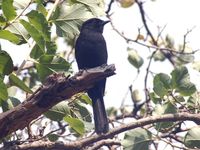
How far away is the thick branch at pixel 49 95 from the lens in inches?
78.0

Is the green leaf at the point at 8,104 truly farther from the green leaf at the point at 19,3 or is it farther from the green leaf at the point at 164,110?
the green leaf at the point at 164,110

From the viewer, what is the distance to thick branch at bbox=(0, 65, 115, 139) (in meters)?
1.98

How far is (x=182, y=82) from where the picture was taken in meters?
2.63

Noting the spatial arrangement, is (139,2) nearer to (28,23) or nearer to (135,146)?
(135,146)

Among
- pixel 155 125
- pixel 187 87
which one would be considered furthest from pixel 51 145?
pixel 187 87

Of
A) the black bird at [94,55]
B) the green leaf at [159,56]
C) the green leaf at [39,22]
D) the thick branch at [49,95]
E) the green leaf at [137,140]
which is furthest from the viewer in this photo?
the green leaf at [159,56]

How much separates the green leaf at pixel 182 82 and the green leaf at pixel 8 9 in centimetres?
108

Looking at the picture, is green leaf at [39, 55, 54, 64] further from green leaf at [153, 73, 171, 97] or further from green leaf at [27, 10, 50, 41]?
green leaf at [153, 73, 171, 97]

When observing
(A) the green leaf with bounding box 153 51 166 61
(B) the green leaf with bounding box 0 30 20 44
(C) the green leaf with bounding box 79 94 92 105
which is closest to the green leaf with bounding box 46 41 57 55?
(B) the green leaf with bounding box 0 30 20 44

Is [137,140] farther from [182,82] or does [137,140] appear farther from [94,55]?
[94,55]

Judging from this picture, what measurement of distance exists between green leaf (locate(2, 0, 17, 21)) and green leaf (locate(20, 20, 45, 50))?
0.18 feet

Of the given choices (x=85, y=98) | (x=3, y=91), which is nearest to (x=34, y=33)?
(x=3, y=91)

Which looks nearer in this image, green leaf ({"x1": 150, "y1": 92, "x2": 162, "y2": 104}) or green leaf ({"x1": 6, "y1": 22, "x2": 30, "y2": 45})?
green leaf ({"x1": 6, "y1": 22, "x2": 30, "y2": 45})

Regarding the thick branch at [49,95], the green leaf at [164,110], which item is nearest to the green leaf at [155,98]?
the green leaf at [164,110]
